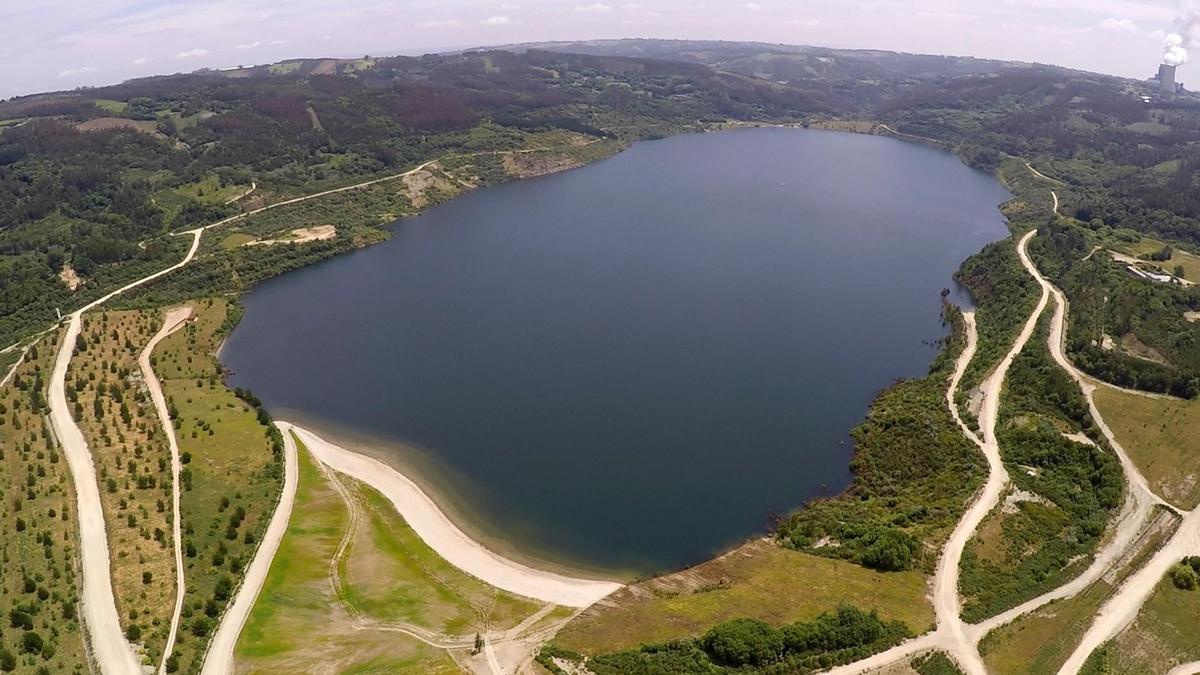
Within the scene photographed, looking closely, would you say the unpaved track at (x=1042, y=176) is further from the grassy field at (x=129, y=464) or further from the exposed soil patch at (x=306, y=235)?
the grassy field at (x=129, y=464)

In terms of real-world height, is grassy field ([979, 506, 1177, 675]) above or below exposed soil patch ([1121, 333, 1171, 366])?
below

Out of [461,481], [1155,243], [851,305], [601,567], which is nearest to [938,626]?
[601,567]

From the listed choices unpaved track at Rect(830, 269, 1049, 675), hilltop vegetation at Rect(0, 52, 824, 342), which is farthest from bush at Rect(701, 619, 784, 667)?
hilltop vegetation at Rect(0, 52, 824, 342)

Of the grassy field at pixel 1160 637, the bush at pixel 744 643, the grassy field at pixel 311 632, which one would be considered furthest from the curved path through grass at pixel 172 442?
the grassy field at pixel 1160 637

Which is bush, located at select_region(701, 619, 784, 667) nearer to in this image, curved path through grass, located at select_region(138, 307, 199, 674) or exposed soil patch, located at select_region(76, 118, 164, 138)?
curved path through grass, located at select_region(138, 307, 199, 674)

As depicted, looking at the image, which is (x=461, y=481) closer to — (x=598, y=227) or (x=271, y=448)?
(x=271, y=448)

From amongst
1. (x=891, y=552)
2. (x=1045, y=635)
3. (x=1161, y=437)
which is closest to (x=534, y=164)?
(x=1161, y=437)
